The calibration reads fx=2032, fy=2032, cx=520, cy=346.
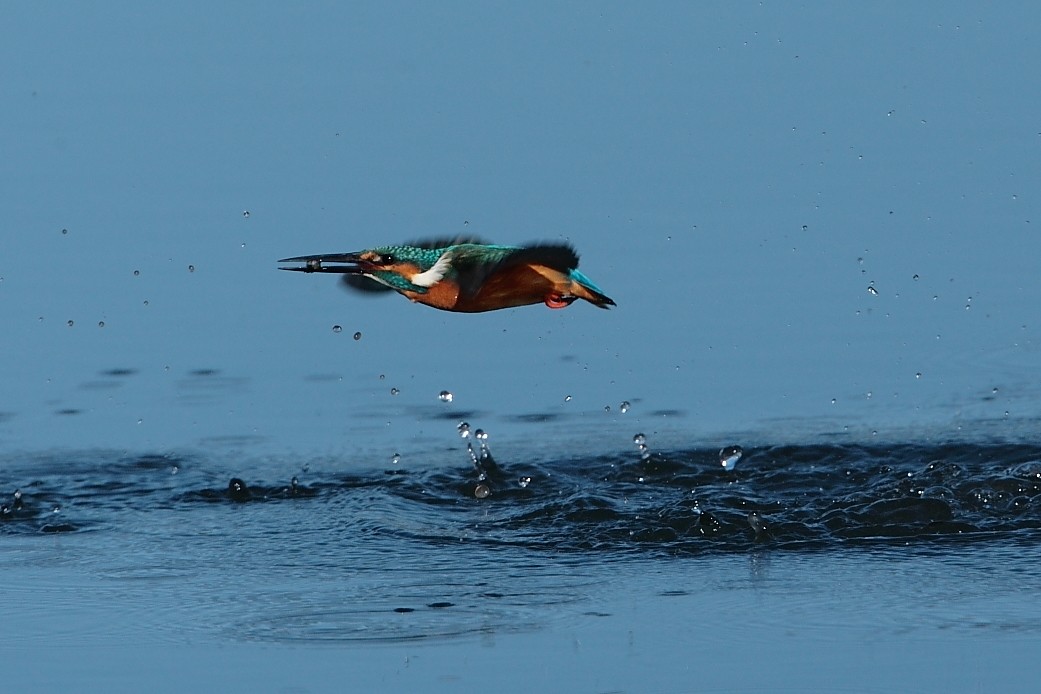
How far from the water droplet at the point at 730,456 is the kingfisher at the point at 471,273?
1.79 meters

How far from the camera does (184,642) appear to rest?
16.8 feet

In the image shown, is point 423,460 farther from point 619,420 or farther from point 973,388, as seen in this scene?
point 973,388

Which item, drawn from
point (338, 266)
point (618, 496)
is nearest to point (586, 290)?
point (338, 266)

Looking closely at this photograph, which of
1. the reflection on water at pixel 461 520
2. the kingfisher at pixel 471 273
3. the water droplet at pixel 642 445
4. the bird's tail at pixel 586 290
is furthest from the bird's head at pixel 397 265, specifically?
the water droplet at pixel 642 445

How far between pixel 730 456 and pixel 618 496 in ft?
2.09

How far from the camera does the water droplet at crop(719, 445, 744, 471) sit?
7352mm

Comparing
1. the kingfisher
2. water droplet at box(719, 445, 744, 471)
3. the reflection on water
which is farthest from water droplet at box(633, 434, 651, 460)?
the kingfisher

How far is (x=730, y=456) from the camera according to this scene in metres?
7.43

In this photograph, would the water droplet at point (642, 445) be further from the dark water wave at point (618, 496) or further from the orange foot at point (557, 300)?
the orange foot at point (557, 300)

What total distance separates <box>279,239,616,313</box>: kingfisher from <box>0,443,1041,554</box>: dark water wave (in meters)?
0.89

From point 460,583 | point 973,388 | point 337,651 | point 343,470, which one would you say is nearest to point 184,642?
point 337,651

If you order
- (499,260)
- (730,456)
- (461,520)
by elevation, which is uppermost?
(499,260)

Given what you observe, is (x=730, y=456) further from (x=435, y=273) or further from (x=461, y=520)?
(x=435, y=273)

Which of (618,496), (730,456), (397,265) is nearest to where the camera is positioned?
(397,265)
